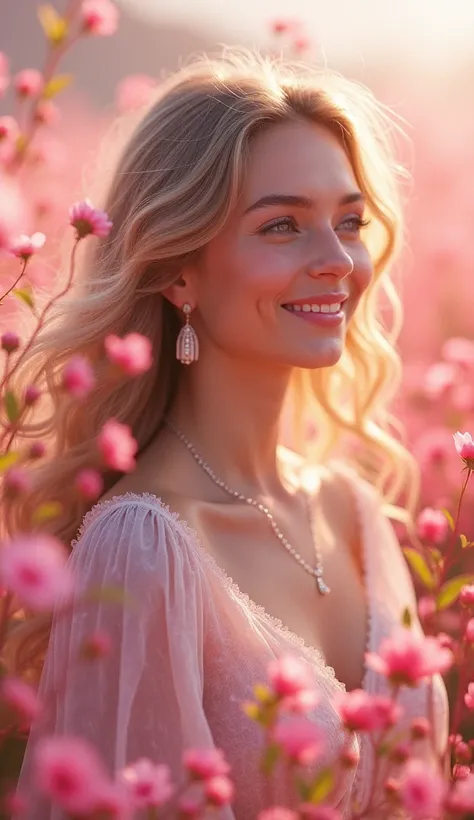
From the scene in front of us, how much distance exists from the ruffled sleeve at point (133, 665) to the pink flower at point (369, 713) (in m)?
0.54

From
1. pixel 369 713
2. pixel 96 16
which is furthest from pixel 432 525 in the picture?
pixel 96 16

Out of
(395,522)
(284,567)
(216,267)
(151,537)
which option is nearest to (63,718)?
(151,537)

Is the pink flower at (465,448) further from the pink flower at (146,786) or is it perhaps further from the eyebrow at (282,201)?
the eyebrow at (282,201)

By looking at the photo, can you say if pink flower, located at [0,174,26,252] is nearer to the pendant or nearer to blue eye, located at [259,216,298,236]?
blue eye, located at [259,216,298,236]

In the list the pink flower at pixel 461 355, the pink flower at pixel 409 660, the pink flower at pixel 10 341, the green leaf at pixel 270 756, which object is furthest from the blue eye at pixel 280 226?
the green leaf at pixel 270 756

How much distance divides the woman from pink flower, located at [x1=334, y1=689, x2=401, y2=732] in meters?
0.61

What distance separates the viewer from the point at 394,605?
2.17 m

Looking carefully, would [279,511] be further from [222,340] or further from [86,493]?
[86,493]

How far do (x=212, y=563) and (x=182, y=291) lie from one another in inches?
21.3

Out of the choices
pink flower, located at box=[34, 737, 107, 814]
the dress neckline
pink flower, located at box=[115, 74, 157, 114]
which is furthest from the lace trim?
pink flower, located at box=[115, 74, 157, 114]

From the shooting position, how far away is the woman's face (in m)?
1.83

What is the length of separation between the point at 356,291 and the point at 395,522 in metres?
1.12

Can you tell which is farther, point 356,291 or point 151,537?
point 356,291

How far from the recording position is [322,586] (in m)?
2.04
